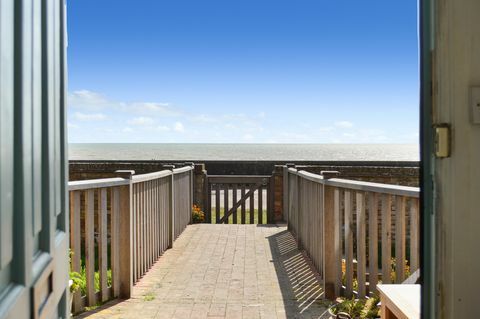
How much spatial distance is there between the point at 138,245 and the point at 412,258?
2.65 m

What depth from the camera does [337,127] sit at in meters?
167

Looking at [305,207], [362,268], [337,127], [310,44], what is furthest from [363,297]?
[337,127]

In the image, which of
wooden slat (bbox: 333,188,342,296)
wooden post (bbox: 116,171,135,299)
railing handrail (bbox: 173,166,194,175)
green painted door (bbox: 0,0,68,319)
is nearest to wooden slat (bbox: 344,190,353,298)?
wooden slat (bbox: 333,188,342,296)

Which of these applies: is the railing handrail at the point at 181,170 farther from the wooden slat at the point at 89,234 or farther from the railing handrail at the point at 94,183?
the wooden slat at the point at 89,234

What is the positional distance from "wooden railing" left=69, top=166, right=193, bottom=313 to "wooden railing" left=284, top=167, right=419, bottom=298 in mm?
1820

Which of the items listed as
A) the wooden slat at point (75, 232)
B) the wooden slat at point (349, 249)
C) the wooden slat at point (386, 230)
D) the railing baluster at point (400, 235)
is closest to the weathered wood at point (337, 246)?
the wooden slat at point (349, 249)

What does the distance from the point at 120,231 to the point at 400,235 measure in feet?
7.91

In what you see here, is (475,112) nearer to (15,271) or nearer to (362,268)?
(15,271)

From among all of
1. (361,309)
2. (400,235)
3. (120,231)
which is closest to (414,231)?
(400,235)

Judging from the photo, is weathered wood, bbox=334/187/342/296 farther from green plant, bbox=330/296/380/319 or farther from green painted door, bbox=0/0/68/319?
green painted door, bbox=0/0/68/319

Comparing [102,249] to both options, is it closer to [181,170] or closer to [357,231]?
[357,231]

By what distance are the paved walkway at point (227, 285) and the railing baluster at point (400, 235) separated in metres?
0.78

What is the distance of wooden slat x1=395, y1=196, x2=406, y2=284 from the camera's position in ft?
10.1

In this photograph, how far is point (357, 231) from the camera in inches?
148
